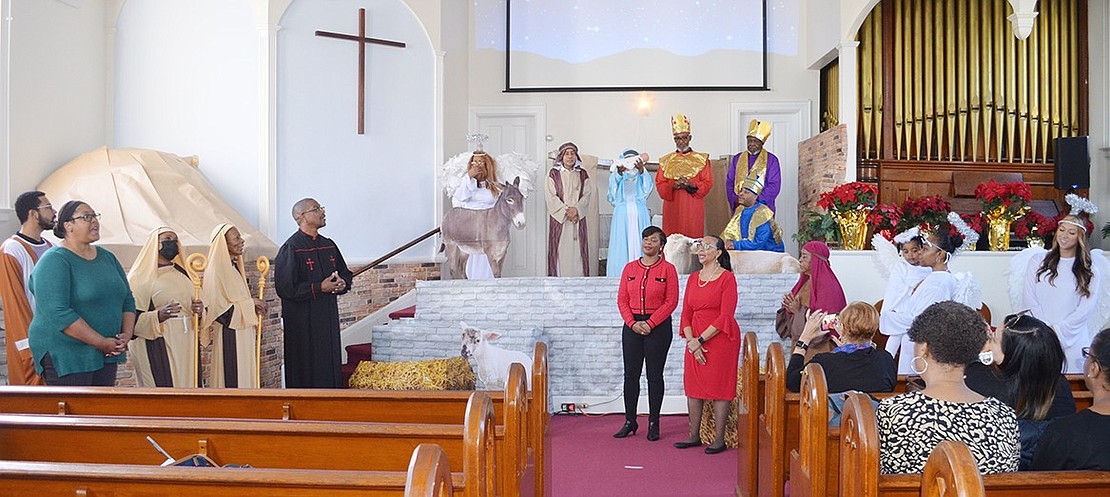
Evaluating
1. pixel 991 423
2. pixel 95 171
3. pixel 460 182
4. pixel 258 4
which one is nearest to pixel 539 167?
pixel 460 182

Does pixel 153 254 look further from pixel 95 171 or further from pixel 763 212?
pixel 763 212

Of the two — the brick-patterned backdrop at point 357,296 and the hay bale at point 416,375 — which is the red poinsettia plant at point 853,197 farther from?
the brick-patterned backdrop at point 357,296

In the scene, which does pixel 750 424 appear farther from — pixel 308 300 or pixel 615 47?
pixel 615 47

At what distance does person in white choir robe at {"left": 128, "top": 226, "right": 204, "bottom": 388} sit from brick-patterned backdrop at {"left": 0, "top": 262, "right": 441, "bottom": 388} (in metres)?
2.19

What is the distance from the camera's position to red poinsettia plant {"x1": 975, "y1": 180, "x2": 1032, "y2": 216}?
7613 millimetres

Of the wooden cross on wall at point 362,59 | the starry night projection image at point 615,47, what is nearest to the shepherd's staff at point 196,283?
the wooden cross on wall at point 362,59

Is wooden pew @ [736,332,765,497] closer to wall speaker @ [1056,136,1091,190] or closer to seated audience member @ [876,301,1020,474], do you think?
seated audience member @ [876,301,1020,474]

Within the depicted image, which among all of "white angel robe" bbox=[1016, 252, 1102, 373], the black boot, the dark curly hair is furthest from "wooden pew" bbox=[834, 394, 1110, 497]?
the black boot

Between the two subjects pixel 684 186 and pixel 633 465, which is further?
pixel 684 186

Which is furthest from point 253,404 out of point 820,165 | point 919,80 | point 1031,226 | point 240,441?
point 919,80

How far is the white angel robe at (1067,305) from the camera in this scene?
5.38 metres

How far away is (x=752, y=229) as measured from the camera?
8.53 m

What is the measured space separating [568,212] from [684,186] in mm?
1093

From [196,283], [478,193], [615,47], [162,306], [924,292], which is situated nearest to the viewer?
[924,292]
